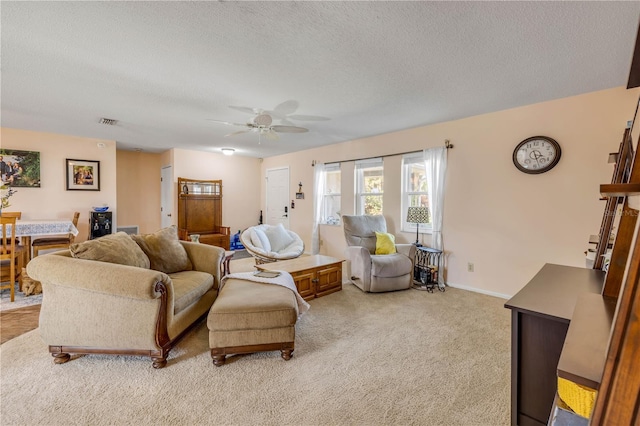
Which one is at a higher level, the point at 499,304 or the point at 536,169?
the point at 536,169

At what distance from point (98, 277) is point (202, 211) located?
4.59m

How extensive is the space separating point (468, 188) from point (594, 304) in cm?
307

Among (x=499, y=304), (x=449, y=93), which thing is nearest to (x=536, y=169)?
(x=449, y=93)

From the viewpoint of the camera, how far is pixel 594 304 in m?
0.95

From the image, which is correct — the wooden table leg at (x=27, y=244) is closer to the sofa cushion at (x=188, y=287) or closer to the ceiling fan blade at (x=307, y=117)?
the sofa cushion at (x=188, y=287)

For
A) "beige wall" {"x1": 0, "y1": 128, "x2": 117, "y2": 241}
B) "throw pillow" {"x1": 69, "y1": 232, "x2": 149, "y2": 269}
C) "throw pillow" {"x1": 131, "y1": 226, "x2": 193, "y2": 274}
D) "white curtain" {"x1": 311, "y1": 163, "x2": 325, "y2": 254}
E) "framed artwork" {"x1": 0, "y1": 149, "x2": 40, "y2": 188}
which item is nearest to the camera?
"throw pillow" {"x1": 69, "y1": 232, "x2": 149, "y2": 269}

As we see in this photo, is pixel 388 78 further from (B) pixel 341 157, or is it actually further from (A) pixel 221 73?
(B) pixel 341 157

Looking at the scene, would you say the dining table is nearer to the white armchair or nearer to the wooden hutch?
the wooden hutch

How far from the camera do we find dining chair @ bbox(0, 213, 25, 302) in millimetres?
3068

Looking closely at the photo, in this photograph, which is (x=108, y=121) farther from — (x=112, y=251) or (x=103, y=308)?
(x=103, y=308)

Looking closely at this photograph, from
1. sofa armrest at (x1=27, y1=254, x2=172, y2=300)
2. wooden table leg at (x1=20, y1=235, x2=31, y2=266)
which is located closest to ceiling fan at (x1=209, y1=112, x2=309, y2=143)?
sofa armrest at (x1=27, y1=254, x2=172, y2=300)

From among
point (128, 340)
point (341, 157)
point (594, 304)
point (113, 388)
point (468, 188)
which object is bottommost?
point (113, 388)

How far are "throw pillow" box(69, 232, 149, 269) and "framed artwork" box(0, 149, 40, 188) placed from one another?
3.67m

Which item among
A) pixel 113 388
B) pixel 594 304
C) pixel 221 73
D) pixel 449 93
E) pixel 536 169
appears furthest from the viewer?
pixel 536 169
